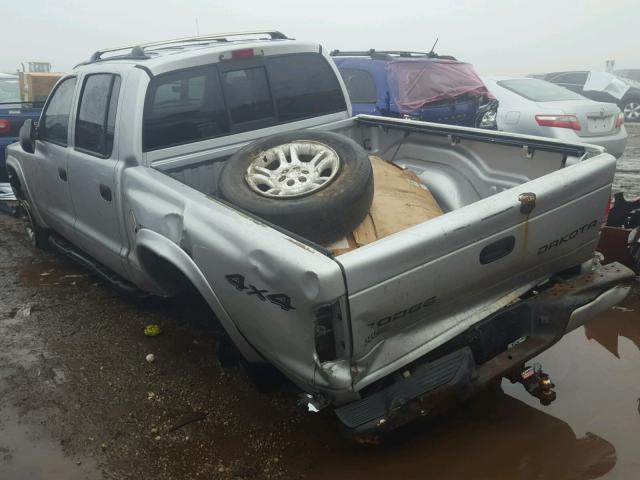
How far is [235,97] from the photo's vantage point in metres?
3.88

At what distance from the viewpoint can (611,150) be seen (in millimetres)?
7973

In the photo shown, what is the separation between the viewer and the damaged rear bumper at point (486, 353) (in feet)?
7.79

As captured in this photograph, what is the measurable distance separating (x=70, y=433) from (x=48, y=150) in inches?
93.7

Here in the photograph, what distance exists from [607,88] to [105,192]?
14.1 m

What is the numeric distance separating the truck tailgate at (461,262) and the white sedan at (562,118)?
501cm

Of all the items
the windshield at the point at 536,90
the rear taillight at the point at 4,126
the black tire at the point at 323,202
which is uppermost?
the black tire at the point at 323,202

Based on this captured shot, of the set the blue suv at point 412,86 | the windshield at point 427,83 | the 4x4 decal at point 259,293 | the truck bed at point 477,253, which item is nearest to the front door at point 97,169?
the truck bed at point 477,253

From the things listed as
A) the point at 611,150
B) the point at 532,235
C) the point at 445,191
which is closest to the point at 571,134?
the point at 611,150

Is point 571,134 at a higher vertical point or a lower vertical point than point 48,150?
lower

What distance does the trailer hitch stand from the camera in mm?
2795

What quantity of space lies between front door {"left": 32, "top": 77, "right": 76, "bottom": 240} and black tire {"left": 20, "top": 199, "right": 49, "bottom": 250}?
730 millimetres

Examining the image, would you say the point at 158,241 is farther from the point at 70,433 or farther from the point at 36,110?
the point at 36,110

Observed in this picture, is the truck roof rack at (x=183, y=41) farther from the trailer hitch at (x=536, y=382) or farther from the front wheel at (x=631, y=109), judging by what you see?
the front wheel at (x=631, y=109)

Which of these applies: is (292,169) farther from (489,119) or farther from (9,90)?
(9,90)
